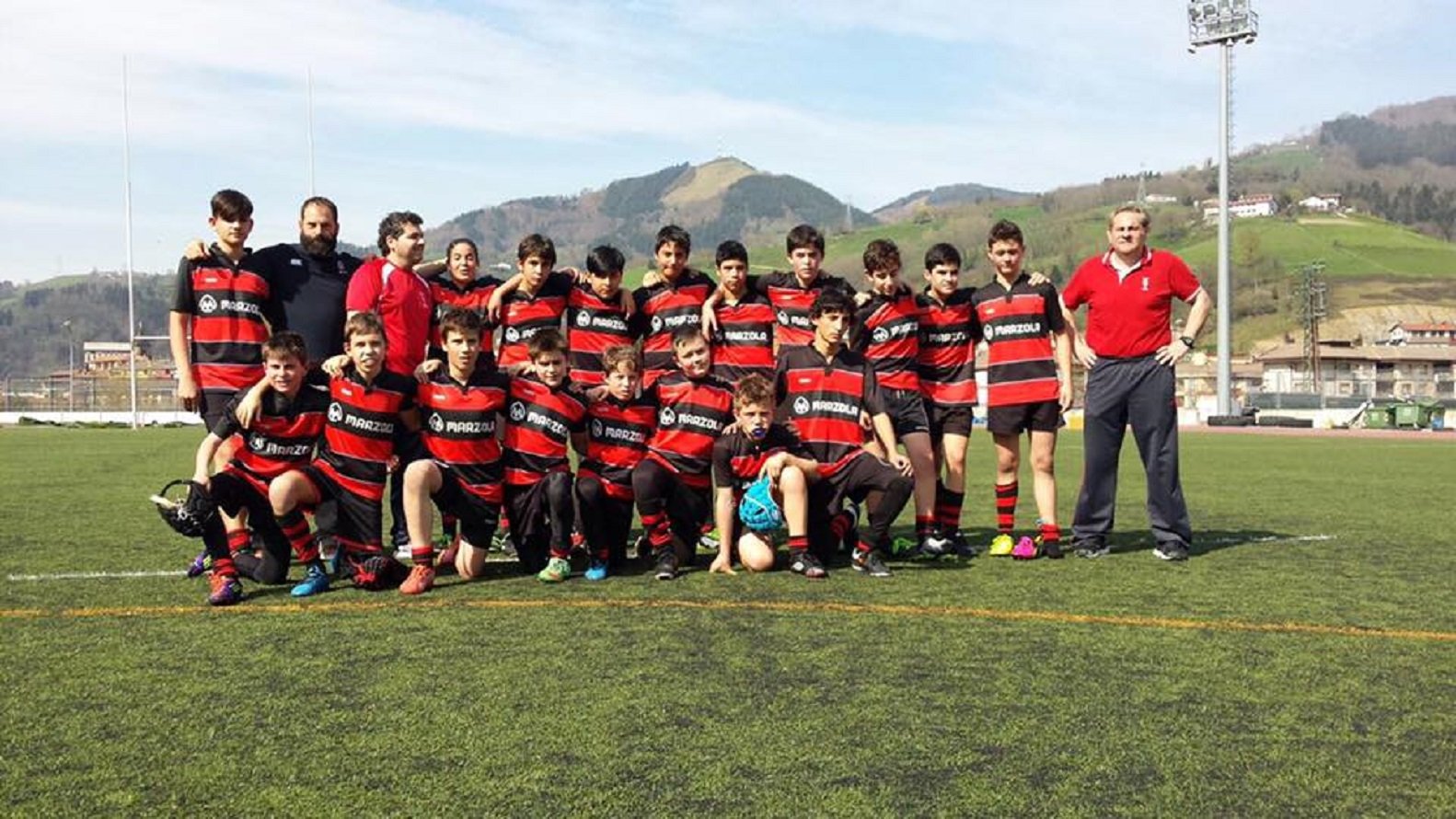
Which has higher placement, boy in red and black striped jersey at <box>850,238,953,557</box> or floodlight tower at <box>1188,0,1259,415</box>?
floodlight tower at <box>1188,0,1259,415</box>

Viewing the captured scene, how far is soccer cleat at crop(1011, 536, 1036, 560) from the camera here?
20.0 feet

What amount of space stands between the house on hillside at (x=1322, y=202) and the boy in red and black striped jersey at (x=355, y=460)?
482 ft

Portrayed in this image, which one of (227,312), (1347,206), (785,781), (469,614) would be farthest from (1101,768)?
(1347,206)

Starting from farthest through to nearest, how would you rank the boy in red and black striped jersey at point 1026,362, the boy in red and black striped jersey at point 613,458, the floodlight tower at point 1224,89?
the floodlight tower at point 1224,89, the boy in red and black striped jersey at point 1026,362, the boy in red and black striped jersey at point 613,458

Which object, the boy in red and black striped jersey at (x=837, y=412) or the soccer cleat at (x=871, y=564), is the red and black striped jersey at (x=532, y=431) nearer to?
the boy in red and black striped jersey at (x=837, y=412)

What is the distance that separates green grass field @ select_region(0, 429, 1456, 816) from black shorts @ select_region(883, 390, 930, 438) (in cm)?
75

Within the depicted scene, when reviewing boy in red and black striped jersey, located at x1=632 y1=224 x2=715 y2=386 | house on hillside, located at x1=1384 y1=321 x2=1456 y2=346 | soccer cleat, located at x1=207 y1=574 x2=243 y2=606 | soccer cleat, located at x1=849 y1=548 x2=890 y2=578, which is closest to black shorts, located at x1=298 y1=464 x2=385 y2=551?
soccer cleat, located at x1=207 y1=574 x2=243 y2=606

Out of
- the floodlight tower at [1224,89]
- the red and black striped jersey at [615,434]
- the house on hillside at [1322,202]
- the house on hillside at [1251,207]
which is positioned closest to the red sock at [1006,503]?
the red and black striped jersey at [615,434]

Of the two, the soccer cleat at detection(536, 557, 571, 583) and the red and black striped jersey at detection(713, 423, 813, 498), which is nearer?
the soccer cleat at detection(536, 557, 571, 583)

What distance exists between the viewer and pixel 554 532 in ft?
17.7

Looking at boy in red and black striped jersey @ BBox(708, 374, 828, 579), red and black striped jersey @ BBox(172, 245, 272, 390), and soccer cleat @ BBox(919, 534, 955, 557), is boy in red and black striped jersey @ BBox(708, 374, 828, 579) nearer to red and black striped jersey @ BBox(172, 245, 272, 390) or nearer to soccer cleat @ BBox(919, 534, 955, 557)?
soccer cleat @ BBox(919, 534, 955, 557)

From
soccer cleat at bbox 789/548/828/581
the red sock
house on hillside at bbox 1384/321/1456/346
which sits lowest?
soccer cleat at bbox 789/548/828/581

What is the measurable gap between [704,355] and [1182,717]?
123 inches

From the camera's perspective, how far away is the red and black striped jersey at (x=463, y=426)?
539 cm
